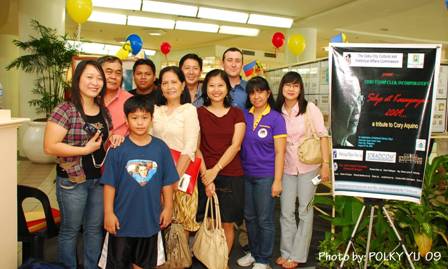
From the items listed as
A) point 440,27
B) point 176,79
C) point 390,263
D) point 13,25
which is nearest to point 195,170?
point 176,79

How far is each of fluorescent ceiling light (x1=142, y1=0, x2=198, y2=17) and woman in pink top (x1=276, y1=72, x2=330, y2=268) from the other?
520cm

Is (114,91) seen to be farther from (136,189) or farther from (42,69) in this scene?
(42,69)

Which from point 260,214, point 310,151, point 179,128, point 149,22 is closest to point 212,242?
point 260,214

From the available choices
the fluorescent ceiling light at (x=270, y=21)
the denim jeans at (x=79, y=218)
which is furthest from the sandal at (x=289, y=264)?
the fluorescent ceiling light at (x=270, y=21)

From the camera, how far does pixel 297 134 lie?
274cm

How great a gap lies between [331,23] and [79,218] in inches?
312

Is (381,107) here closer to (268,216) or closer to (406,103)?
(406,103)

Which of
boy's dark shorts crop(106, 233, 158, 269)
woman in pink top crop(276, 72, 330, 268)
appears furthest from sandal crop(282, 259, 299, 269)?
boy's dark shorts crop(106, 233, 158, 269)

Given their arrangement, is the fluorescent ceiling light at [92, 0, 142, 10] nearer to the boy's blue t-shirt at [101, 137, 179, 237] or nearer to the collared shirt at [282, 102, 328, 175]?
the collared shirt at [282, 102, 328, 175]

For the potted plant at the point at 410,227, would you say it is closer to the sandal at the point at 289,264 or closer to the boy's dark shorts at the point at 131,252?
the sandal at the point at 289,264

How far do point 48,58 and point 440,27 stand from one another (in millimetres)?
8980

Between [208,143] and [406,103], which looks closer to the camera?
[406,103]

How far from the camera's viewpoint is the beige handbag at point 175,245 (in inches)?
98.5

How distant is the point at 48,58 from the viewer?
21.0 feet
